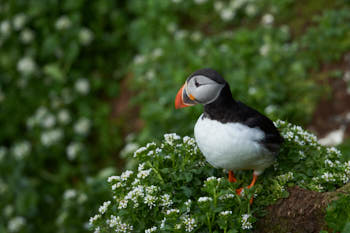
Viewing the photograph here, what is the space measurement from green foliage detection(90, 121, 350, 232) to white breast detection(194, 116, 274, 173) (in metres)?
0.13

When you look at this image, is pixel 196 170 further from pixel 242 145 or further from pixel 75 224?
pixel 75 224

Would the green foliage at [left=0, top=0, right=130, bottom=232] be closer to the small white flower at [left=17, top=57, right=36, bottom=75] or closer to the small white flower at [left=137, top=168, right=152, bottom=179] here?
the small white flower at [left=17, top=57, right=36, bottom=75]

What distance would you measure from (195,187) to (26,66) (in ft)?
15.0

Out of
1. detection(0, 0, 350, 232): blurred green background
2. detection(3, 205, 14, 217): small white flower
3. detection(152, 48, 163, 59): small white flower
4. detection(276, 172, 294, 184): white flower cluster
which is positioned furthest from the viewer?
detection(152, 48, 163, 59): small white flower

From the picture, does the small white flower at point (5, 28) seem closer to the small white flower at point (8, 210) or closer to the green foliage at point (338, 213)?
the small white flower at point (8, 210)

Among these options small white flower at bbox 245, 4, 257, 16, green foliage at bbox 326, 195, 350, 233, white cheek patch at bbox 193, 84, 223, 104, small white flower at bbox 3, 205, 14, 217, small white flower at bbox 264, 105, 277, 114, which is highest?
small white flower at bbox 245, 4, 257, 16

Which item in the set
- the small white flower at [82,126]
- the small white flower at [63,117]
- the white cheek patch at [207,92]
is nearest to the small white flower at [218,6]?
the small white flower at [82,126]

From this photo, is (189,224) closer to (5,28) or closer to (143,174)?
(143,174)

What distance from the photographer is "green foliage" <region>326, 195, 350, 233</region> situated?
2.16 m

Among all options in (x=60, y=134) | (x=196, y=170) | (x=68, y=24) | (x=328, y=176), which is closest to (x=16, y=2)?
(x=68, y=24)

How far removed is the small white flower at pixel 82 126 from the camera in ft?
20.1

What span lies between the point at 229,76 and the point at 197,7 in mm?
1992

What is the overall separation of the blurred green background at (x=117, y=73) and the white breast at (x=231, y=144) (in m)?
2.47

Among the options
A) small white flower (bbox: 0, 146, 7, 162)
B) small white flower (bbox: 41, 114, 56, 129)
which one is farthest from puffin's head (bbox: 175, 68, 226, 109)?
small white flower (bbox: 0, 146, 7, 162)
